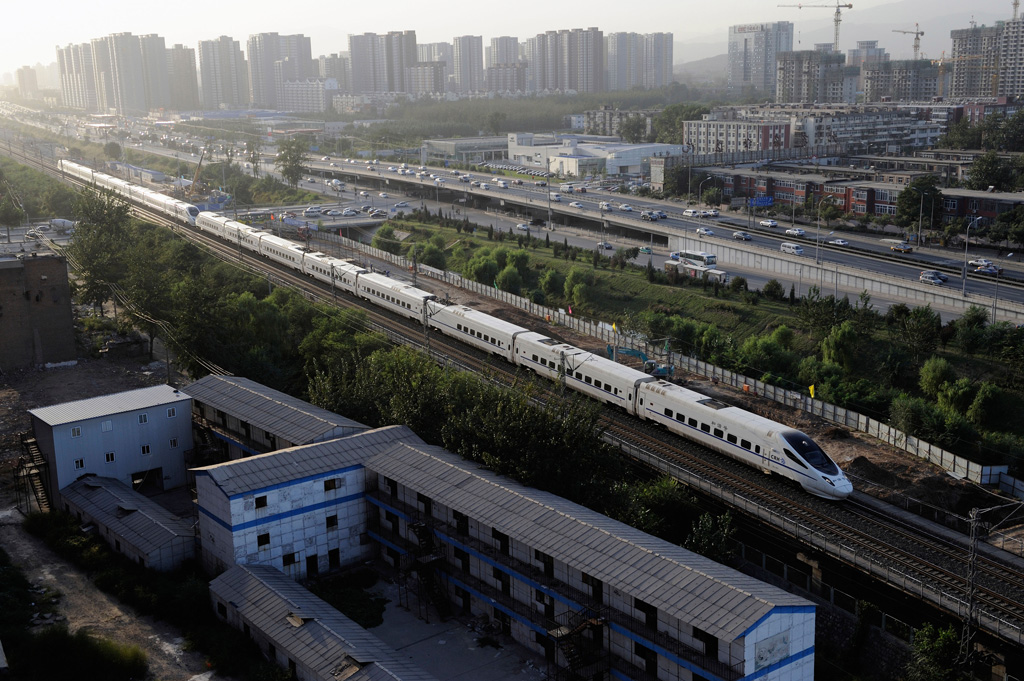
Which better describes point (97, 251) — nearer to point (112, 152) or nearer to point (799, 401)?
point (799, 401)

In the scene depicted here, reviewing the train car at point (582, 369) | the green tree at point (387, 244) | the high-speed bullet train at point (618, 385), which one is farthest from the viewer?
the green tree at point (387, 244)

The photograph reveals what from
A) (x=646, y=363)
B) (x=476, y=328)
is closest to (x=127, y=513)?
(x=476, y=328)

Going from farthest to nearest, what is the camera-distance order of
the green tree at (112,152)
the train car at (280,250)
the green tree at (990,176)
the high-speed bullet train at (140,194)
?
the green tree at (112,152) < the high-speed bullet train at (140,194) < the green tree at (990,176) < the train car at (280,250)

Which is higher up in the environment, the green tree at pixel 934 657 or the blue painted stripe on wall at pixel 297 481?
the blue painted stripe on wall at pixel 297 481

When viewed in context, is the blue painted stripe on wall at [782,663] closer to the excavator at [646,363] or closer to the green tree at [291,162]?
the excavator at [646,363]

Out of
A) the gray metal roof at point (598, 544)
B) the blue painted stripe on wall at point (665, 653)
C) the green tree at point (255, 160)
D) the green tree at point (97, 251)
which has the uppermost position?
the green tree at point (255, 160)

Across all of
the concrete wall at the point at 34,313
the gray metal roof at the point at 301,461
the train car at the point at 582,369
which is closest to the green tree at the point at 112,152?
the concrete wall at the point at 34,313

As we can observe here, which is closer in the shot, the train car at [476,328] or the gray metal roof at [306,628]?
the gray metal roof at [306,628]

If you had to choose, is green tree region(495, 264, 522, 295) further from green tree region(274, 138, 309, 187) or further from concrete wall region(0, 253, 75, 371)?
green tree region(274, 138, 309, 187)
